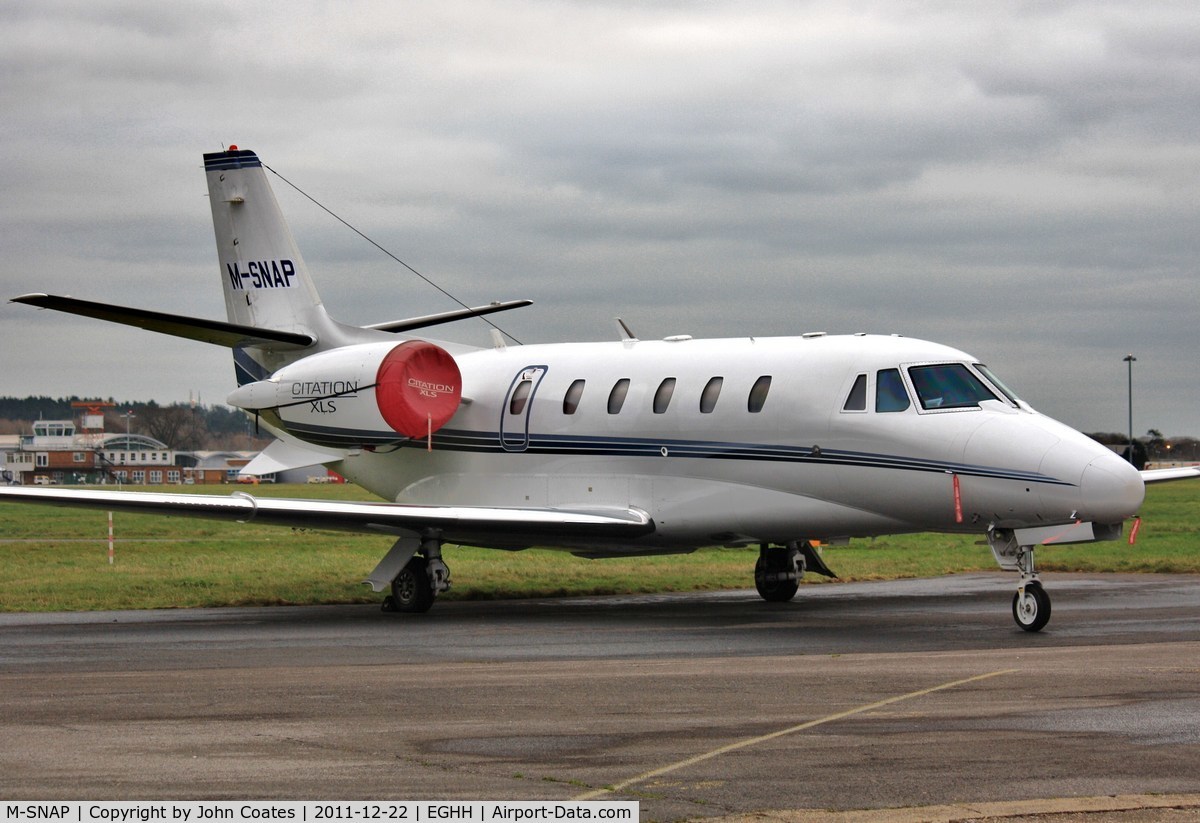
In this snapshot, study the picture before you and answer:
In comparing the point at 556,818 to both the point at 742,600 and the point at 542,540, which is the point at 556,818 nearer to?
the point at 542,540

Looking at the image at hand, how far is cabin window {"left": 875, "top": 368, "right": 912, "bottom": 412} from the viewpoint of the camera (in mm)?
17266

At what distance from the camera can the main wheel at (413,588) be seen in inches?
770

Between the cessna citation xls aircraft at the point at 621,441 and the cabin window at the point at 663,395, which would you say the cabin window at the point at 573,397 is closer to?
the cessna citation xls aircraft at the point at 621,441

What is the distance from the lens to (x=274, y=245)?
24.5 meters

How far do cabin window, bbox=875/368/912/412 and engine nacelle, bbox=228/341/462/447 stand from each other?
6436 millimetres

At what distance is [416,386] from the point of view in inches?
836

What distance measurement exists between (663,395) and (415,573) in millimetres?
3915

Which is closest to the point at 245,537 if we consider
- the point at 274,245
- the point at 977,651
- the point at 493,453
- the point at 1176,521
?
the point at 274,245

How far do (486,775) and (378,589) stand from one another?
11546 millimetres

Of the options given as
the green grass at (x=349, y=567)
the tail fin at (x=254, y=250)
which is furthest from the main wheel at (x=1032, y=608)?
the tail fin at (x=254, y=250)

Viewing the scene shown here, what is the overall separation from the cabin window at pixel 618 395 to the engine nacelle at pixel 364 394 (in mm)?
2495

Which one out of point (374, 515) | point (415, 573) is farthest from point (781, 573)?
point (374, 515)

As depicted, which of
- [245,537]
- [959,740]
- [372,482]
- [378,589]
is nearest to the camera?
[959,740]
